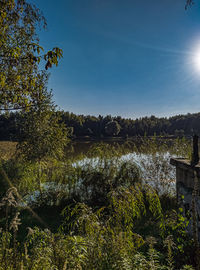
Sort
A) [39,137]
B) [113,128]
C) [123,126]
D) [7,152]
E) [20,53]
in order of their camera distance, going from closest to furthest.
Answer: [20,53], [39,137], [7,152], [113,128], [123,126]

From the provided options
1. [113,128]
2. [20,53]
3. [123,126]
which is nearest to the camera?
[20,53]

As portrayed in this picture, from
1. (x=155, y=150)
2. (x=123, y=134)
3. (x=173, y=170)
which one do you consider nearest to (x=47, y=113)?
(x=155, y=150)

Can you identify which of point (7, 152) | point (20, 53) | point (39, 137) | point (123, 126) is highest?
point (123, 126)

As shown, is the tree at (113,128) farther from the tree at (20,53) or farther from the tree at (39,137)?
the tree at (20,53)

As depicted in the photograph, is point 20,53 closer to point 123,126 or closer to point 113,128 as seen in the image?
point 113,128

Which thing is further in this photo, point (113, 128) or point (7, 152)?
point (113, 128)

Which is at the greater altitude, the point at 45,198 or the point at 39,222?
the point at 45,198

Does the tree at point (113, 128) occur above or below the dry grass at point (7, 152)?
above

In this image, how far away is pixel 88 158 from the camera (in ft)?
22.2

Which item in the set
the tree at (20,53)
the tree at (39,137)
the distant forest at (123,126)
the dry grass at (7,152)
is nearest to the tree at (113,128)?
the distant forest at (123,126)

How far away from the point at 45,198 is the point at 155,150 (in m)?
4.54

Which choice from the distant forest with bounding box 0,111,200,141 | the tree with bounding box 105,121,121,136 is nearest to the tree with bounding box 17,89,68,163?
the distant forest with bounding box 0,111,200,141

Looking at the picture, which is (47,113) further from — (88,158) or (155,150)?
(155,150)

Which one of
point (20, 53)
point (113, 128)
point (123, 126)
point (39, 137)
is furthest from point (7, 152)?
point (123, 126)
